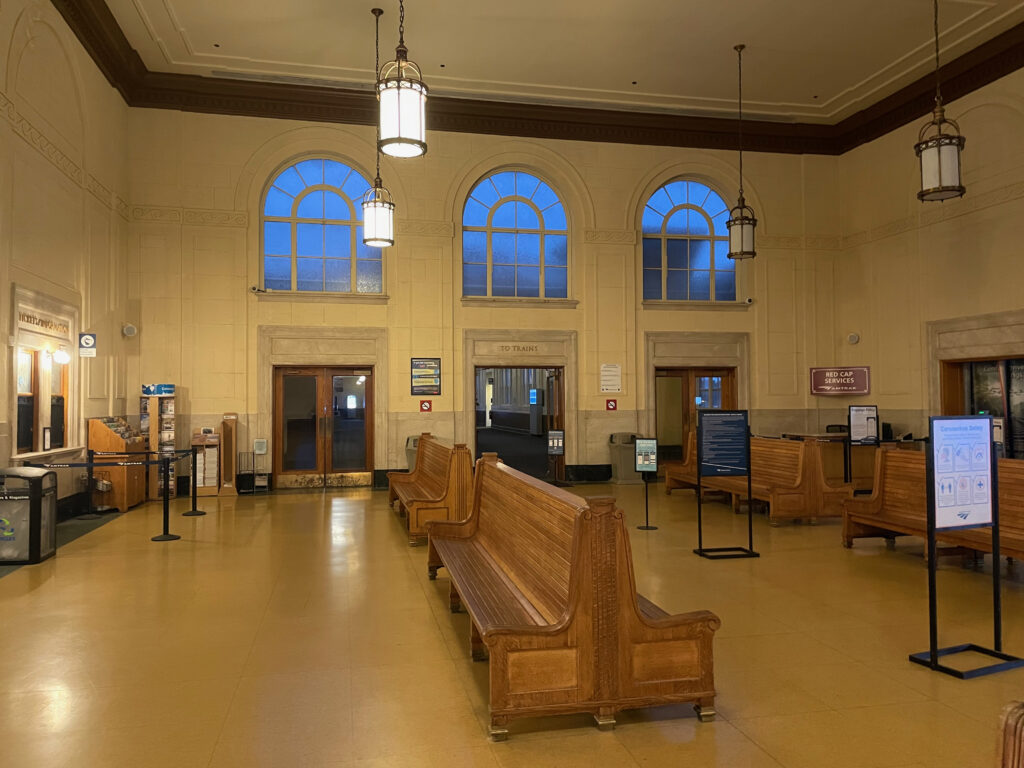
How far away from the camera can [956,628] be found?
434cm

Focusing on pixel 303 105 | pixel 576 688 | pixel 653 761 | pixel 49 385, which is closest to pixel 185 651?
pixel 576 688

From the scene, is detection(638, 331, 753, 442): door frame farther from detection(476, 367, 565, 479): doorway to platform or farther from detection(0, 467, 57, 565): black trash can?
detection(0, 467, 57, 565): black trash can

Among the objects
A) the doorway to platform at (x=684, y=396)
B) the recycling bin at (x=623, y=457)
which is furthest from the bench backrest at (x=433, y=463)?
the doorway to platform at (x=684, y=396)

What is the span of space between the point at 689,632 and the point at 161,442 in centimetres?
928

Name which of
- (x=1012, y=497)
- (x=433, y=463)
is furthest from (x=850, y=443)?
(x=433, y=463)

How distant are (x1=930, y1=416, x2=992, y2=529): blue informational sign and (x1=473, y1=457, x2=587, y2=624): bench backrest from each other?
6.38ft

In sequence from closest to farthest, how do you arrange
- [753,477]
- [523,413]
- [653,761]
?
[653,761]
[753,477]
[523,413]

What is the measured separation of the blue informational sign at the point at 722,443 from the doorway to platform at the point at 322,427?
6554 millimetres

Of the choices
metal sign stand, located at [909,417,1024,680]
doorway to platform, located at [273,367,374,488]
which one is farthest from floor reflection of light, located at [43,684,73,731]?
doorway to platform, located at [273,367,374,488]

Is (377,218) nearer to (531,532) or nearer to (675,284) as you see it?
(531,532)

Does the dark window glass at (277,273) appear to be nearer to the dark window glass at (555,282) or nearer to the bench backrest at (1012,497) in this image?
the dark window glass at (555,282)

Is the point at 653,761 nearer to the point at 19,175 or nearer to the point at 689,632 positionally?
the point at 689,632

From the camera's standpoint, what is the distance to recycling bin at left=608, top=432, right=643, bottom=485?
39.5 feet

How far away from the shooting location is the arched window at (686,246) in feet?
42.3
